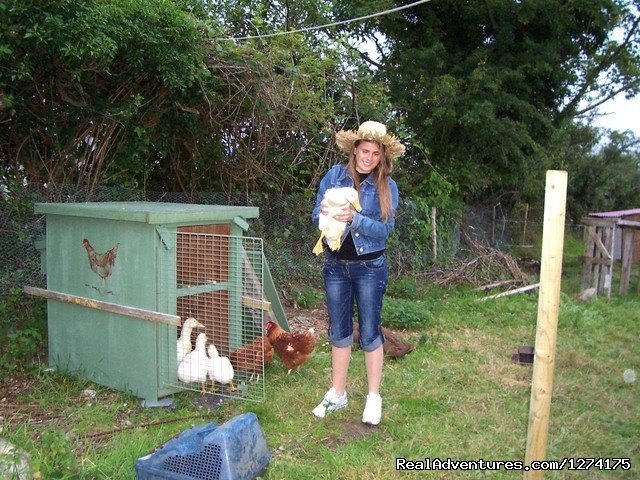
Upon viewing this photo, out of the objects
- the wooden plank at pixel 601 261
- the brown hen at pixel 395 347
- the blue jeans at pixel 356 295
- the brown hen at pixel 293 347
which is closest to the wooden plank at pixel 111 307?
the brown hen at pixel 293 347

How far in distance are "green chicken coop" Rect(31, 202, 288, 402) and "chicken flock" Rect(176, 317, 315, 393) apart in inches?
2.6

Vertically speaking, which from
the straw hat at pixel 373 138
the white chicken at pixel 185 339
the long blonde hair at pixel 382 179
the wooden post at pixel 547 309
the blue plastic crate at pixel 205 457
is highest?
the straw hat at pixel 373 138

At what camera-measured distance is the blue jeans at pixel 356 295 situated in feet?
11.5

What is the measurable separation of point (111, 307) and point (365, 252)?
1.81m

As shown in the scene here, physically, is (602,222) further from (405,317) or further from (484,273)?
(405,317)

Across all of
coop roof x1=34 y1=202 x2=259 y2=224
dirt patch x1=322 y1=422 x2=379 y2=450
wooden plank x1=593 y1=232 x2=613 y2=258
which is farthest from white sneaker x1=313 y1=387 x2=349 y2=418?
wooden plank x1=593 y1=232 x2=613 y2=258

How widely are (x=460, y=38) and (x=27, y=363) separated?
934 cm

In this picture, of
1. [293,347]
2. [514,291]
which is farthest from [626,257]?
[293,347]

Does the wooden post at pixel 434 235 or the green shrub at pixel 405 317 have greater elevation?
the wooden post at pixel 434 235

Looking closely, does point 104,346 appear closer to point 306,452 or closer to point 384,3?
point 306,452

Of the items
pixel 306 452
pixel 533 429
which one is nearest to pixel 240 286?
pixel 306 452

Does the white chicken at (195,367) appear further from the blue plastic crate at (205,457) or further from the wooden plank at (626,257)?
the wooden plank at (626,257)

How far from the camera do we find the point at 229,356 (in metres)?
4.09

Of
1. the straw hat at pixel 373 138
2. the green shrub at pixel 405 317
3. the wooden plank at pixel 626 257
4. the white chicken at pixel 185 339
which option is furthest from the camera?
the wooden plank at pixel 626 257
